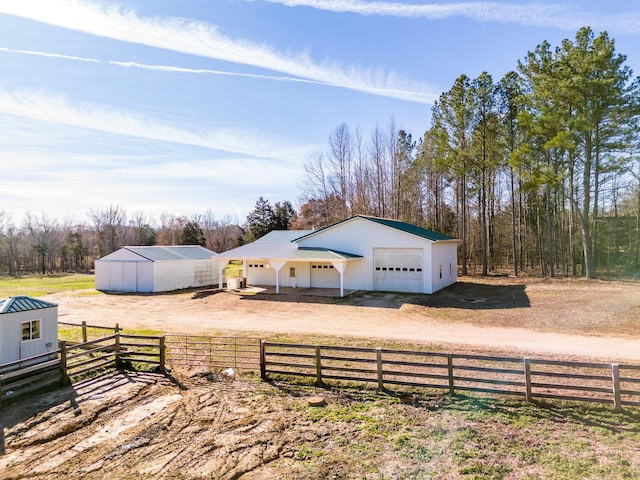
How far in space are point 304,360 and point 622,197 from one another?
4065 centimetres

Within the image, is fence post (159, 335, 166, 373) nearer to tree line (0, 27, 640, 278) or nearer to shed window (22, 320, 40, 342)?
shed window (22, 320, 40, 342)

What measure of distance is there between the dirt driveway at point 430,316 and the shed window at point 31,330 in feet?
15.8

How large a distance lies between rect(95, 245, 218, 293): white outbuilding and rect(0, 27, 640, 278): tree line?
17626mm

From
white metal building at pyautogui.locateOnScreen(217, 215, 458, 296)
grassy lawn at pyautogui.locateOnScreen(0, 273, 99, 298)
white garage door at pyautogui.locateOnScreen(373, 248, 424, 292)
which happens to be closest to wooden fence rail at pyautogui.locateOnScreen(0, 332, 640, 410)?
white metal building at pyautogui.locateOnScreen(217, 215, 458, 296)

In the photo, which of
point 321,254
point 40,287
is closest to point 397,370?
point 321,254

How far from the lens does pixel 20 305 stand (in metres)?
10.6

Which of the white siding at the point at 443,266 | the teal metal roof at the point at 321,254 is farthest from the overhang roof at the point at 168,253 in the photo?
the white siding at the point at 443,266

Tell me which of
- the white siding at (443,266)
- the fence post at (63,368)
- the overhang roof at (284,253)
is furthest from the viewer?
the white siding at (443,266)

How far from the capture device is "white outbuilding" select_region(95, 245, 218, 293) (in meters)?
27.7

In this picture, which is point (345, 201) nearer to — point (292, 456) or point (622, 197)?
point (622, 197)

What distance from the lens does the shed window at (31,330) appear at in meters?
10.5

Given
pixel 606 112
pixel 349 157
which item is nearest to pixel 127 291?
pixel 349 157

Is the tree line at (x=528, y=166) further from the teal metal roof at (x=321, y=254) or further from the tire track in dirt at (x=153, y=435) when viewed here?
the tire track in dirt at (x=153, y=435)

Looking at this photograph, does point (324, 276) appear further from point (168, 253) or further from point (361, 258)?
point (168, 253)
